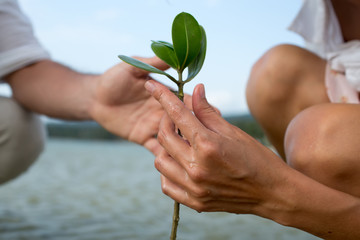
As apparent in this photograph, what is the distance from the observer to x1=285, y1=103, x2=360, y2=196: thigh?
0.76m

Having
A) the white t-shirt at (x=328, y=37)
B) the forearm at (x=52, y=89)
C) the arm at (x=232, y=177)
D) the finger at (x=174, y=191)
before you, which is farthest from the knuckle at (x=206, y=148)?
the forearm at (x=52, y=89)

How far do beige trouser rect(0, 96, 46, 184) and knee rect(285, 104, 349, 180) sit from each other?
0.93 metres

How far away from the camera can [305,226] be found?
69 centimetres

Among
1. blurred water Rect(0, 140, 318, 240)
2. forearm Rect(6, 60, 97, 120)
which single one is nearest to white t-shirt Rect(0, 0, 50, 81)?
forearm Rect(6, 60, 97, 120)

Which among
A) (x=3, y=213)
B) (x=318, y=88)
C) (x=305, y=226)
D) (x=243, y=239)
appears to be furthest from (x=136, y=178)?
(x=305, y=226)

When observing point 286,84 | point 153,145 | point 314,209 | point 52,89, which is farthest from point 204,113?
point 52,89

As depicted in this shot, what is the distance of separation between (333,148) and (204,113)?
→ 28cm

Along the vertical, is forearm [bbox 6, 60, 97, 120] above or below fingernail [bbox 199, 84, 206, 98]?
below

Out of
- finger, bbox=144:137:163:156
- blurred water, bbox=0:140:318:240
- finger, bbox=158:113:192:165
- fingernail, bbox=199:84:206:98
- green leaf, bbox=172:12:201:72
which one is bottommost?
blurred water, bbox=0:140:318:240

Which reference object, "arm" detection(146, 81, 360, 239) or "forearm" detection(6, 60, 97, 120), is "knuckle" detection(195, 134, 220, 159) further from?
"forearm" detection(6, 60, 97, 120)

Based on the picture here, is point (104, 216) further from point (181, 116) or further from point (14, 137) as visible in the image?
→ point (181, 116)

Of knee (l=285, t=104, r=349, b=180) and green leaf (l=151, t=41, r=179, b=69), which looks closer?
green leaf (l=151, t=41, r=179, b=69)

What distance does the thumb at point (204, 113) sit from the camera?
2.10 feet

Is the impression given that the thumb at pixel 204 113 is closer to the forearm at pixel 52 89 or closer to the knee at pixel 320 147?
the knee at pixel 320 147
